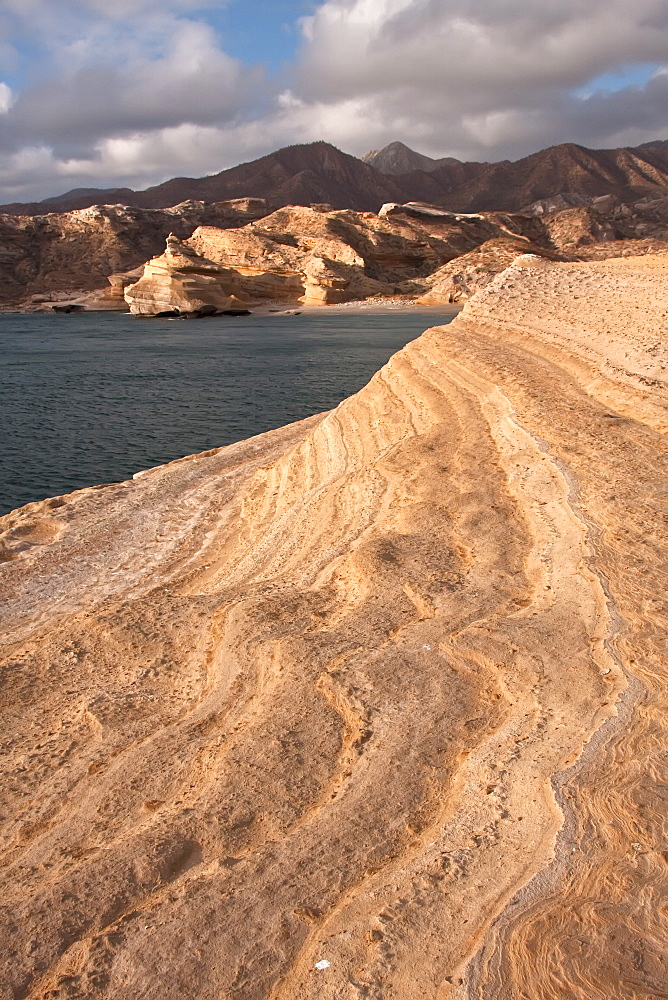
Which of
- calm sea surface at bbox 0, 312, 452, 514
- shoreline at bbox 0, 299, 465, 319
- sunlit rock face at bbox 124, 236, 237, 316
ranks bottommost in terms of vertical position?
shoreline at bbox 0, 299, 465, 319

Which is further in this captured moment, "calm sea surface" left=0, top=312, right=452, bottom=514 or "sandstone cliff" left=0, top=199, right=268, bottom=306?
"sandstone cliff" left=0, top=199, right=268, bottom=306

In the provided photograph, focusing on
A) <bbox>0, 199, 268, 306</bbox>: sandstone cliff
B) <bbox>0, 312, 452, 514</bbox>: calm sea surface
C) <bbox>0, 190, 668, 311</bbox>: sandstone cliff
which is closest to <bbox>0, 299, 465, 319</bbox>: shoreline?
<bbox>0, 190, 668, 311</bbox>: sandstone cliff

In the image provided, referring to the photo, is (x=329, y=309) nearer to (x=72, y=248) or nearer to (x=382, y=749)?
(x=72, y=248)

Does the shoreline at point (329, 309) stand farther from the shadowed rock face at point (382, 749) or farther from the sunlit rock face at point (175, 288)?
the shadowed rock face at point (382, 749)

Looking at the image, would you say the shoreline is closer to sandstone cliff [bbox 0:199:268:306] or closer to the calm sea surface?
sandstone cliff [bbox 0:199:268:306]

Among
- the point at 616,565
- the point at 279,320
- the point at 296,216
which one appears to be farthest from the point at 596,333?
the point at 296,216

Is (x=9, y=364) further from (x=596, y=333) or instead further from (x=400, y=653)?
(x=400, y=653)
